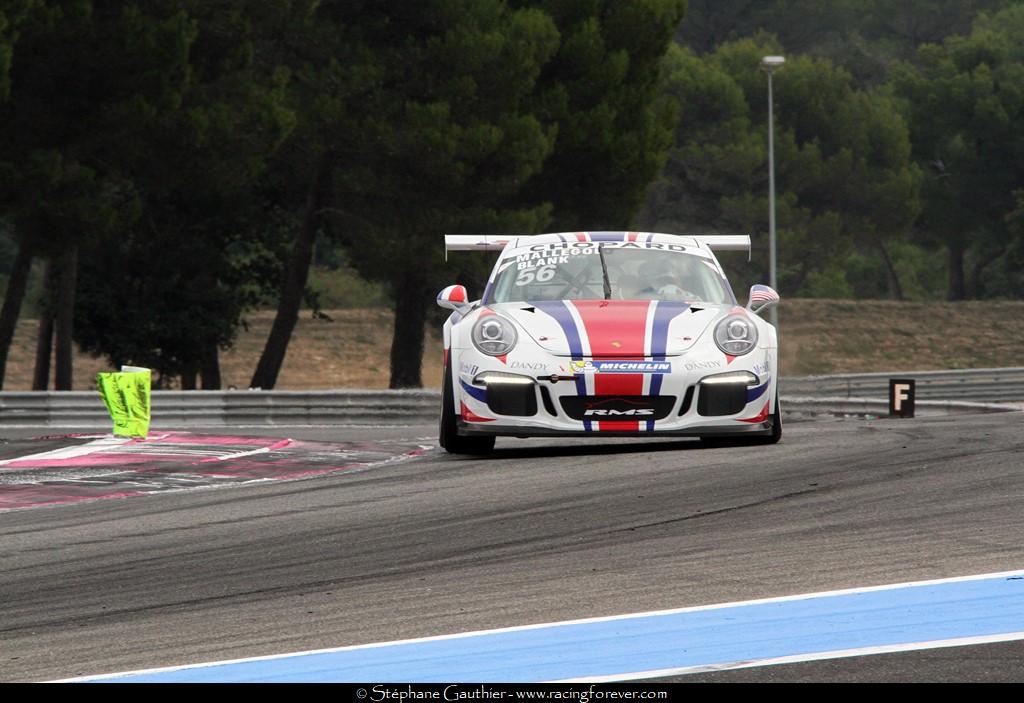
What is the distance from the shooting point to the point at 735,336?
414 inches

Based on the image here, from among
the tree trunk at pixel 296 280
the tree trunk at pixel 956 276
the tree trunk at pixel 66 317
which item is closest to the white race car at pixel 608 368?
the tree trunk at pixel 66 317

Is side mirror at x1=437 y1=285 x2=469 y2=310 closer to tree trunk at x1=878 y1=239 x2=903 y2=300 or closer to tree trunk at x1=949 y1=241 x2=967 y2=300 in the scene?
tree trunk at x1=878 y1=239 x2=903 y2=300

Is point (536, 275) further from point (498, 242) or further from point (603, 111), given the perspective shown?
point (603, 111)

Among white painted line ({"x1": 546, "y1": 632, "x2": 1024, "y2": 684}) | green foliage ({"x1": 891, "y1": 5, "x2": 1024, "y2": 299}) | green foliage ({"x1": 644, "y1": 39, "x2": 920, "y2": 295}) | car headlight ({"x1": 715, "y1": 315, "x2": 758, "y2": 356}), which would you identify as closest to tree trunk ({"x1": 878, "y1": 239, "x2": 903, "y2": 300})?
green foliage ({"x1": 891, "y1": 5, "x2": 1024, "y2": 299})

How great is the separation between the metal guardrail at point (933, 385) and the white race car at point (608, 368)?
18541 millimetres

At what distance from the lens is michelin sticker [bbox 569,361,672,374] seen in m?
10.1

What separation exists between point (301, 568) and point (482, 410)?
361 centimetres

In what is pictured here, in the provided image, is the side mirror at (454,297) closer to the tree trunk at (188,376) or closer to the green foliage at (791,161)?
the tree trunk at (188,376)

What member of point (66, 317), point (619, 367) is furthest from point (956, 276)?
point (619, 367)

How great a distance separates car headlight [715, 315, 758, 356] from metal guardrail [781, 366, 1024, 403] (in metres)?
18.8

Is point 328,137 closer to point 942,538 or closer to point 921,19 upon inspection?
point 942,538

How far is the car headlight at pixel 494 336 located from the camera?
1045 cm

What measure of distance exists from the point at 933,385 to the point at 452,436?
2216 centimetres
